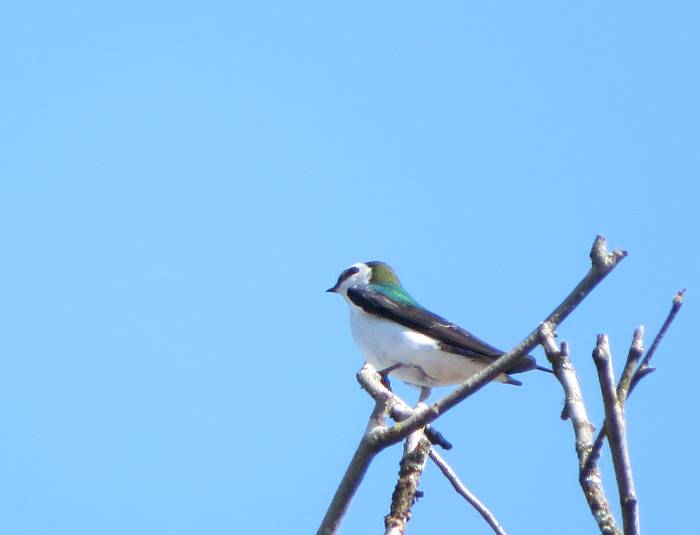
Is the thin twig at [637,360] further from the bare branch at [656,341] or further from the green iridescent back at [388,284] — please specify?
the green iridescent back at [388,284]

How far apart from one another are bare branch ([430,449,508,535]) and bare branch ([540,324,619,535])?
492 millimetres

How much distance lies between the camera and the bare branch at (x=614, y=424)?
2939mm

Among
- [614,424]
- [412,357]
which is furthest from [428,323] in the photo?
[614,424]

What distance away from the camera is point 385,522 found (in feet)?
13.1

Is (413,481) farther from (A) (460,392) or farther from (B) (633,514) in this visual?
(B) (633,514)

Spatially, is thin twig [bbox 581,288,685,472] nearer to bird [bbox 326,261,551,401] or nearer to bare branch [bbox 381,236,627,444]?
bare branch [bbox 381,236,627,444]

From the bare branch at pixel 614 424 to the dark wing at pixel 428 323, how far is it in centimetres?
625

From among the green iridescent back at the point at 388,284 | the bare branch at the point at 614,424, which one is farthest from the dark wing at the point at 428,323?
the bare branch at the point at 614,424

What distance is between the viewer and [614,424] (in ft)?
9.95

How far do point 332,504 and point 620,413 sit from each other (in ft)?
3.28

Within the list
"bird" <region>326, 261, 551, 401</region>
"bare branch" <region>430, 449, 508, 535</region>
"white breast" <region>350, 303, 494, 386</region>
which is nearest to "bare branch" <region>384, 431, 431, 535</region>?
"bare branch" <region>430, 449, 508, 535</region>

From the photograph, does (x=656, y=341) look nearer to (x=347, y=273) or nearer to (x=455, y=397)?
(x=455, y=397)

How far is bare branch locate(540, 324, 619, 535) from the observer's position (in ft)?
11.1

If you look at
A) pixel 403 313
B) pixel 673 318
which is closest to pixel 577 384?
pixel 673 318
